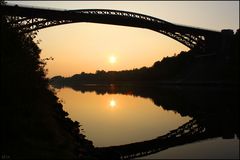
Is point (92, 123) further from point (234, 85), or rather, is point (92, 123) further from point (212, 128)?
point (234, 85)

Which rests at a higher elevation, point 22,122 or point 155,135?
point 155,135

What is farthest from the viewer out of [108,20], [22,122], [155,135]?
[108,20]

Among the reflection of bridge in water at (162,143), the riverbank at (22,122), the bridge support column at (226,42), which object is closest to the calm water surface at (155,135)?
the reflection of bridge in water at (162,143)

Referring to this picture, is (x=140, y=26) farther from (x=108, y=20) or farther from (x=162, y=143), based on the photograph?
(x=162, y=143)

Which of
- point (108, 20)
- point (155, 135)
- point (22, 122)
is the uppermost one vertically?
point (108, 20)

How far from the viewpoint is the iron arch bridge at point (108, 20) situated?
185 feet

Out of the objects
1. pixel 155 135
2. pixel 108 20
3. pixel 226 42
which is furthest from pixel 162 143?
pixel 226 42

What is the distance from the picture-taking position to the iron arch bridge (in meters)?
56.4

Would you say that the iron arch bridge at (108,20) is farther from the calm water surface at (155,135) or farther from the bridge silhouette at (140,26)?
the calm water surface at (155,135)

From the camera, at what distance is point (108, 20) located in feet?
235

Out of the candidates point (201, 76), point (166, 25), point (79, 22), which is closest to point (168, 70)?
point (201, 76)

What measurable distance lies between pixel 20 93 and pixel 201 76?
85.8m

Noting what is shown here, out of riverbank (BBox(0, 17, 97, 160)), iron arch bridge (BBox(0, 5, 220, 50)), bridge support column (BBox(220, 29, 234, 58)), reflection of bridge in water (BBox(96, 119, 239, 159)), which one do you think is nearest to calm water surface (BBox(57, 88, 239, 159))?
reflection of bridge in water (BBox(96, 119, 239, 159))

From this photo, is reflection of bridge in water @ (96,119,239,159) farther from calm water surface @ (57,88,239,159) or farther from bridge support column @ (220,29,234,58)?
bridge support column @ (220,29,234,58)
